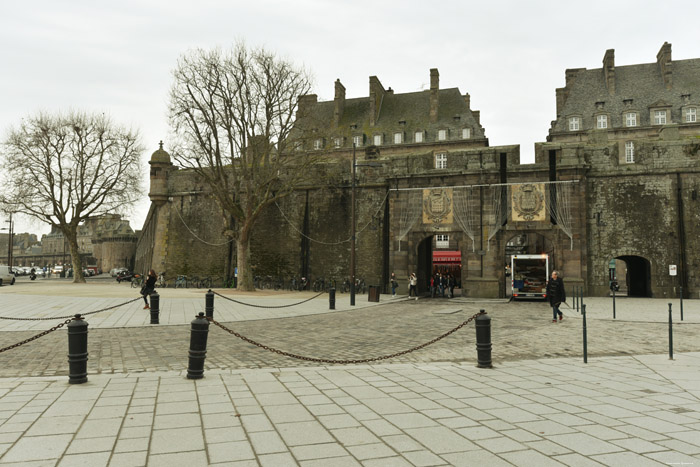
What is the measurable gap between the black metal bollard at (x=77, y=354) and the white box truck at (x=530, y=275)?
21014 mm

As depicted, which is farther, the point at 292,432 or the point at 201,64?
the point at 201,64

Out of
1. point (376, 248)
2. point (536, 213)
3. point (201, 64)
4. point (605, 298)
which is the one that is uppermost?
point (201, 64)

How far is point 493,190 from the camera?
25.9 meters

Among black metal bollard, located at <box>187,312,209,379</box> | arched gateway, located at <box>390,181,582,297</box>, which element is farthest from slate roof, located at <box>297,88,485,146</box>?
black metal bollard, located at <box>187,312,209,379</box>

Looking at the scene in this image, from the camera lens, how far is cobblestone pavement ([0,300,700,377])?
7.85 meters

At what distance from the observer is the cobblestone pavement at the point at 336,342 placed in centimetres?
785

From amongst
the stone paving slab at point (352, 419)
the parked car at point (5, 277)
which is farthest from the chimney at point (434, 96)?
the stone paving slab at point (352, 419)

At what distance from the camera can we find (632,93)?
4538 centimetres

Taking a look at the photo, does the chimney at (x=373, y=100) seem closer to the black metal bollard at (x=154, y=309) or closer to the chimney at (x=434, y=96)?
the chimney at (x=434, y=96)

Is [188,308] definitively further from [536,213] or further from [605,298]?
[605,298]

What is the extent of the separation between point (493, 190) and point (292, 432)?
77.0 ft

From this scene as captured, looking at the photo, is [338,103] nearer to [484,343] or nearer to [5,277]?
[5,277]

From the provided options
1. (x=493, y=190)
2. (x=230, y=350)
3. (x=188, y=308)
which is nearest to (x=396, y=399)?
(x=230, y=350)

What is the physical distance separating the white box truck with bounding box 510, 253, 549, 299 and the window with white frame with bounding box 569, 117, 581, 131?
27291 mm
